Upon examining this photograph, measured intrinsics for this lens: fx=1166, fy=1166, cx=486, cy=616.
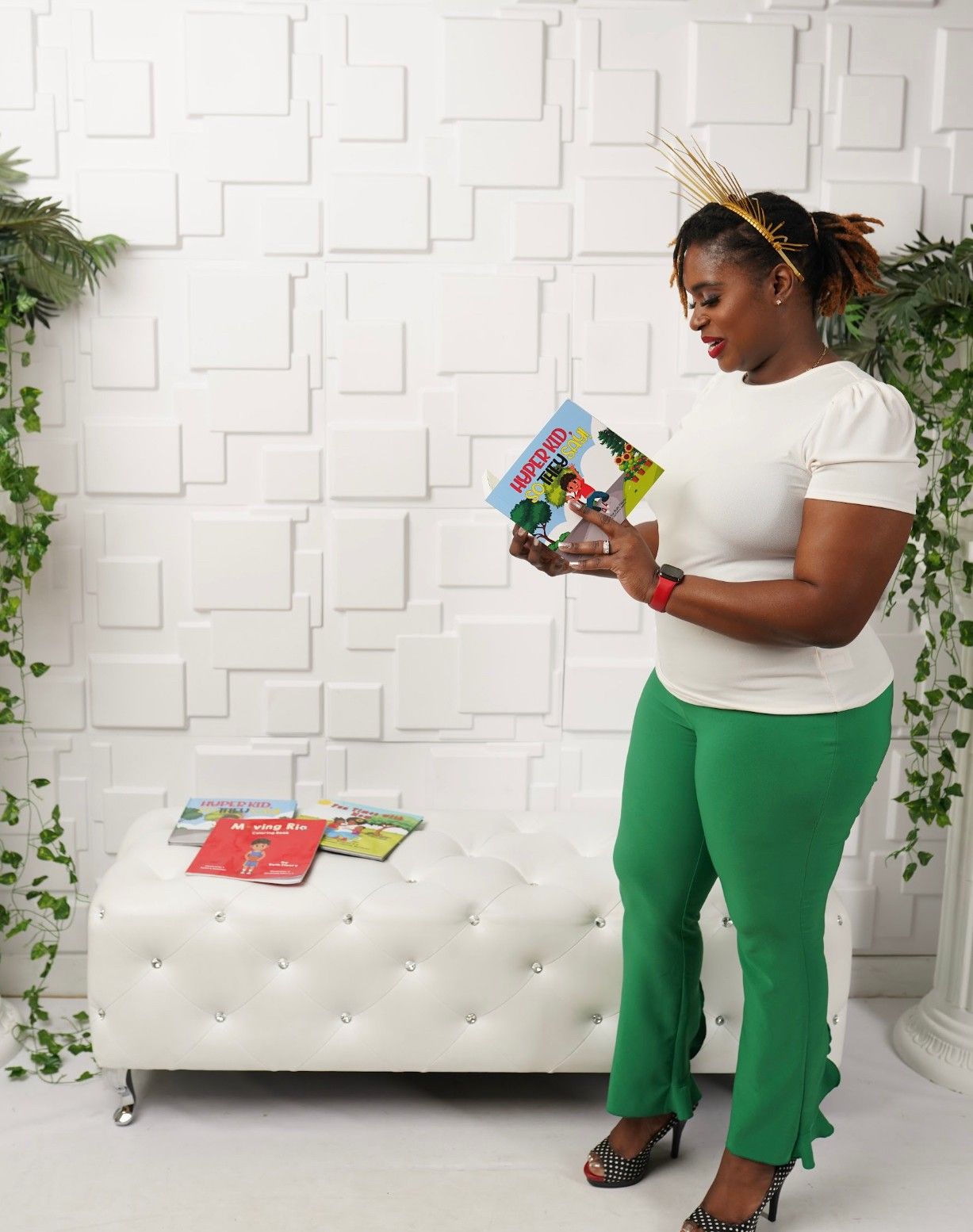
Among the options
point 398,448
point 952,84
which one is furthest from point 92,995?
point 952,84

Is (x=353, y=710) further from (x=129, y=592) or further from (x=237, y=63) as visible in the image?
(x=237, y=63)

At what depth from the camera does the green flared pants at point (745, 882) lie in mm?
1677

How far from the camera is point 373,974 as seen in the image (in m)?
2.13

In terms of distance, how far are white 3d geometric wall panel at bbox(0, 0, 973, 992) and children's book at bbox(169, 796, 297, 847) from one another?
19cm

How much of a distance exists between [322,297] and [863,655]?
56.1 inches

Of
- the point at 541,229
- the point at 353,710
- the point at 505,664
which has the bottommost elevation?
the point at 353,710

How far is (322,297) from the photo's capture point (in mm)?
2521

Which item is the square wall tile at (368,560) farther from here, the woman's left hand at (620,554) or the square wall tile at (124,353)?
the woman's left hand at (620,554)

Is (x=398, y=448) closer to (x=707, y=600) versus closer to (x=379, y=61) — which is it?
(x=379, y=61)

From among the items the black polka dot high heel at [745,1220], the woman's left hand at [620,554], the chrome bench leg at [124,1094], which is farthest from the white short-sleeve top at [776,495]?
the chrome bench leg at [124,1094]

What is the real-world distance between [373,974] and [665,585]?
37.7 inches

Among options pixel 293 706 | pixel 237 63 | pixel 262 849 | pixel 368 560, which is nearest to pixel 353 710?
pixel 293 706

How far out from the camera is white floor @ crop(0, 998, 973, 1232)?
194cm

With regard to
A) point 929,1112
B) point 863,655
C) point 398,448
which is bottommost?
point 929,1112
